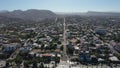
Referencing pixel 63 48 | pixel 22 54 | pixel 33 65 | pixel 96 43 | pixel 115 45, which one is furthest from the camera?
pixel 96 43

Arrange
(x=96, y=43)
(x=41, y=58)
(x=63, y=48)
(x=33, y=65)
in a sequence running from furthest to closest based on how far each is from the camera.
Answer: (x=96, y=43), (x=63, y=48), (x=41, y=58), (x=33, y=65)

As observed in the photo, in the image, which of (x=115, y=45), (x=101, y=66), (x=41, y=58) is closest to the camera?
(x=101, y=66)

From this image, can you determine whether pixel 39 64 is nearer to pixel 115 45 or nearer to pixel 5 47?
pixel 5 47

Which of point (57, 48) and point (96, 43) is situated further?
point (96, 43)

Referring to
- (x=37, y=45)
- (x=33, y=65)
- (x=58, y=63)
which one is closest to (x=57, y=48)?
(x=37, y=45)

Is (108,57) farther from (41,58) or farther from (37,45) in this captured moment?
(37,45)

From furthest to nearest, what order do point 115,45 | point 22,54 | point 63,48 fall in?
point 115,45 → point 63,48 → point 22,54

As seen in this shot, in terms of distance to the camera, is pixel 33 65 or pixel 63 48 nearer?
pixel 33 65

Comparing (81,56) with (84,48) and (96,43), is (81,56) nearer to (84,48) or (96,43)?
(84,48)

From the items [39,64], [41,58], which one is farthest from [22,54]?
[39,64]
